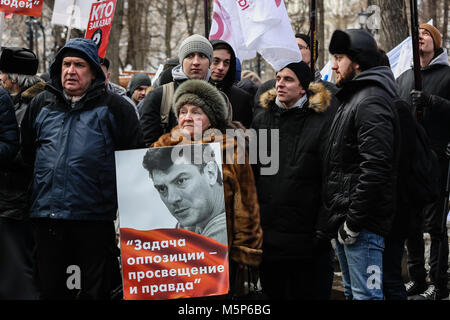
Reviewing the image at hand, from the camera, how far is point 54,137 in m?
4.46

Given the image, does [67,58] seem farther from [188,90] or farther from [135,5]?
[135,5]

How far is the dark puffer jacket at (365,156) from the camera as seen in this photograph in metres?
4.15

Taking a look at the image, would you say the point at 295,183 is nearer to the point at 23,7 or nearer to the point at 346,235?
the point at 346,235

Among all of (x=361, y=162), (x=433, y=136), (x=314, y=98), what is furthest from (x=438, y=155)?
(x=361, y=162)

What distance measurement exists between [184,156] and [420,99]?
2.58 metres

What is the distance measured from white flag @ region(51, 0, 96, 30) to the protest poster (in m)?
4.49

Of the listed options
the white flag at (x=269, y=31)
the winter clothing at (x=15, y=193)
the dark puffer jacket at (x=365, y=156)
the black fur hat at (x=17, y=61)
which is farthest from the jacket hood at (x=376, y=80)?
the black fur hat at (x=17, y=61)

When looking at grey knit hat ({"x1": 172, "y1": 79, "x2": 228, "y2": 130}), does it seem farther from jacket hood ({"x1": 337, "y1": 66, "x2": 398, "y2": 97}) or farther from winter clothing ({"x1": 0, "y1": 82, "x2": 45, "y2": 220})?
winter clothing ({"x1": 0, "y1": 82, "x2": 45, "y2": 220})

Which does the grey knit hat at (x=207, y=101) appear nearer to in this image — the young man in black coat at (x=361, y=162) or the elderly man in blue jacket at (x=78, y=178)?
the elderly man in blue jacket at (x=78, y=178)

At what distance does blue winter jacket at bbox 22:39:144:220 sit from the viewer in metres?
4.38

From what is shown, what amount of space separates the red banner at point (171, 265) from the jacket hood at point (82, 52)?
127cm

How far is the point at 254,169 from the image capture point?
4.85 meters
